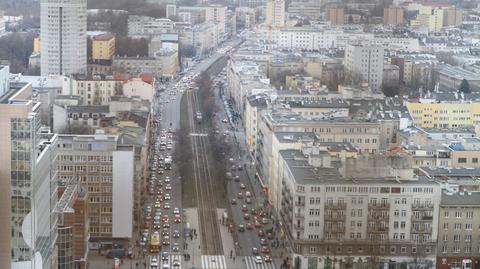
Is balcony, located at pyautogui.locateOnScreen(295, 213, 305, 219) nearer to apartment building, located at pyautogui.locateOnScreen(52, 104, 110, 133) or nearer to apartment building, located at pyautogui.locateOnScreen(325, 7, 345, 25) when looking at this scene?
apartment building, located at pyautogui.locateOnScreen(52, 104, 110, 133)

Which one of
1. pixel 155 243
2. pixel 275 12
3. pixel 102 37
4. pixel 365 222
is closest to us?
pixel 365 222

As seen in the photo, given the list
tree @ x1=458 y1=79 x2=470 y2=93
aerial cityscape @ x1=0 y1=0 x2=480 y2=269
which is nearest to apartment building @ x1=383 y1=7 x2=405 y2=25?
aerial cityscape @ x1=0 y1=0 x2=480 y2=269

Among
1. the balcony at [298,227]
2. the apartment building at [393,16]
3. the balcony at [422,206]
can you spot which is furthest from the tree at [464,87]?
the balcony at [298,227]

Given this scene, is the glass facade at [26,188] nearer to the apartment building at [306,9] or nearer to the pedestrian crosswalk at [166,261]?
the pedestrian crosswalk at [166,261]

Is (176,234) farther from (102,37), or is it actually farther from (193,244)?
(102,37)

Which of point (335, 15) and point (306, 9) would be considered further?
point (306, 9)

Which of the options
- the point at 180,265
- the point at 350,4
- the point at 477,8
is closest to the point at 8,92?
the point at 180,265

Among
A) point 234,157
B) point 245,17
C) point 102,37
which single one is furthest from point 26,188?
point 245,17
